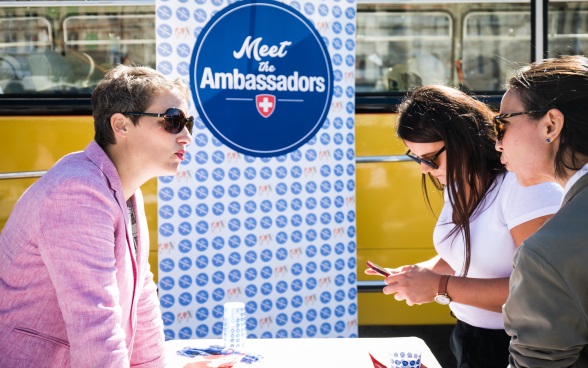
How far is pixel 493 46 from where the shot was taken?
4656 millimetres

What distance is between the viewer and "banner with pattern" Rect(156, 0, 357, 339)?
161 inches

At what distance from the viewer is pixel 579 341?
147 cm

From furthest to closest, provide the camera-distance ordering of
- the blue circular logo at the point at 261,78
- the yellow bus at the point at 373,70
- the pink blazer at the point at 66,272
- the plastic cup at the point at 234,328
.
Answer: the yellow bus at the point at 373,70
the blue circular logo at the point at 261,78
the plastic cup at the point at 234,328
the pink blazer at the point at 66,272

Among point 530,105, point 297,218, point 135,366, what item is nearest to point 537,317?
point 530,105

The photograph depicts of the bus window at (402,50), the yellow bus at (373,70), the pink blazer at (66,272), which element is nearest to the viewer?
the pink blazer at (66,272)

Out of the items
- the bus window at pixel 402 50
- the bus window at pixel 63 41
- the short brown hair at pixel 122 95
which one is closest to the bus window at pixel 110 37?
the bus window at pixel 63 41

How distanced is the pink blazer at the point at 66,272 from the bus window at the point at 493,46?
3.15 m

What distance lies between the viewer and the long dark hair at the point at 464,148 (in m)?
2.53

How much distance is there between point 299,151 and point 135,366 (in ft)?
7.00

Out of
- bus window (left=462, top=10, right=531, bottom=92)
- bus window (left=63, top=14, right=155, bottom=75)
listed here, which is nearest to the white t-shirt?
bus window (left=462, top=10, right=531, bottom=92)

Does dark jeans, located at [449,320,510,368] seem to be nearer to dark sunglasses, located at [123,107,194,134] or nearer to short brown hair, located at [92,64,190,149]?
dark sunglasses, located at [123,107,194,134]

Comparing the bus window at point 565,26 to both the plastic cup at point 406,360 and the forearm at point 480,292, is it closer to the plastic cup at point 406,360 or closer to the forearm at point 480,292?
the forearm at point 480,292

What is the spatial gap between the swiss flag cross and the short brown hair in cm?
187

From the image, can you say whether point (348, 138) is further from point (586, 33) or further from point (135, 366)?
point (135, 366)
